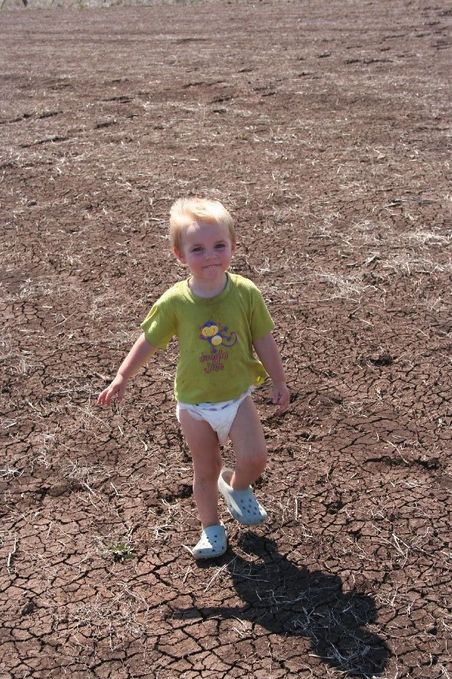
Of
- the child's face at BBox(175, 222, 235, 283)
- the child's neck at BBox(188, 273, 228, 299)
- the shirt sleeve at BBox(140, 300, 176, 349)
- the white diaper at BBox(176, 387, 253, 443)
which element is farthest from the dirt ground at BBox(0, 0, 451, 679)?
the child's face at BBox(175, 222, 235, 283)

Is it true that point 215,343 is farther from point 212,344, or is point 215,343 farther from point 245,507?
point 245,507

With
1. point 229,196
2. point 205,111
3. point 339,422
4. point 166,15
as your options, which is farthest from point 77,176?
point 166,15

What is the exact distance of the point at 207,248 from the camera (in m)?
3.33

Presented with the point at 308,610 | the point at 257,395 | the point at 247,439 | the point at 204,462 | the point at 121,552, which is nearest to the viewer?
the point at 308,610

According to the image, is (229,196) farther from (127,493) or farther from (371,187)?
(127,493)

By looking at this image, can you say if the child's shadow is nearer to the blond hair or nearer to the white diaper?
the white diaper

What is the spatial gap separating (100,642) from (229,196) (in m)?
4.86

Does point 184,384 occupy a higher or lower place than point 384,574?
higher

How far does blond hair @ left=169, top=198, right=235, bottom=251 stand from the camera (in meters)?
3.32

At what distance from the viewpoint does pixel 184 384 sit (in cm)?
347

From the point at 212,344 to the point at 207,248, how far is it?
337 mm

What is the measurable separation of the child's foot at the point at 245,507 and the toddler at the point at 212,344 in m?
0.11

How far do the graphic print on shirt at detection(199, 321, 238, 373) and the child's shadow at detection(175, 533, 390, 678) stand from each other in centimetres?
74

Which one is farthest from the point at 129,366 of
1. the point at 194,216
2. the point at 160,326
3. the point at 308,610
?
the point at 308,610
